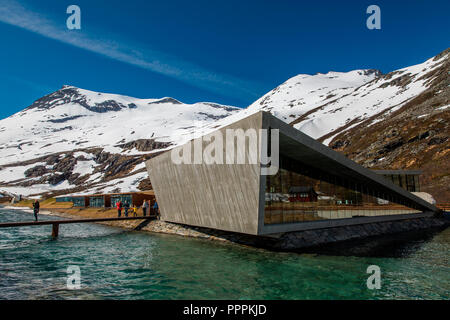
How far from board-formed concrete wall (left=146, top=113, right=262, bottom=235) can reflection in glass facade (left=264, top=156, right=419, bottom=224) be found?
1488 millimetres

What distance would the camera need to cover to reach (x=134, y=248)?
17.5 metres

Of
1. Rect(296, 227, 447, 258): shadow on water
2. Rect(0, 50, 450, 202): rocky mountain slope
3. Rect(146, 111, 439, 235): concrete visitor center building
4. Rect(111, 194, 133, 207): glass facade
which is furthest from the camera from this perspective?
Rect(0, 50, 450, 202): rocky mountain slope

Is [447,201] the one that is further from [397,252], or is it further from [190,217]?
[190,217]

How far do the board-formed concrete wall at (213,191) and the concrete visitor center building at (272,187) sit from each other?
52 millimetres

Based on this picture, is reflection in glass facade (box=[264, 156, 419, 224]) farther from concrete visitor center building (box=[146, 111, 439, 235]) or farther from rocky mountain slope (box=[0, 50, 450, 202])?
rocky mountain slope (box=[0, 50, 450, 202])

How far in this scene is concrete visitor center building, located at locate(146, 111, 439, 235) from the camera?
44.6ft

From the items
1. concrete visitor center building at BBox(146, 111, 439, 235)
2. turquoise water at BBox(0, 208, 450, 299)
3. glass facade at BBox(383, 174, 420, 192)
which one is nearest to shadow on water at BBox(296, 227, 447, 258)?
turquoise water at BBox(0, 208, 450, 299)

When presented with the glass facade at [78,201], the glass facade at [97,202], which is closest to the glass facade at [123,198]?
the glass facade at [97,202]

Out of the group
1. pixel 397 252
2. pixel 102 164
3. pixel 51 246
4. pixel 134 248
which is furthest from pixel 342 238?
pixel 102 164

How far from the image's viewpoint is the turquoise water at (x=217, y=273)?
8.88m

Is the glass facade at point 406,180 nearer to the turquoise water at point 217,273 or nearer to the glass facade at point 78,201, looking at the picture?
the turquoise water at point 217,273

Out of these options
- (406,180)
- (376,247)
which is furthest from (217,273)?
(406,180)

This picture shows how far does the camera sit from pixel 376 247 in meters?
16.6

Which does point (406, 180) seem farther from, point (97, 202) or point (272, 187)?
point (97, 202)
